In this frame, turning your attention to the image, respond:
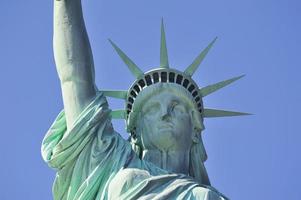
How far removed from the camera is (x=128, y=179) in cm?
1550

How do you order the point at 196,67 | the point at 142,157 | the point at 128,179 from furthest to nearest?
the point at 196,67 → the point at 142,157 → the point at 128,179

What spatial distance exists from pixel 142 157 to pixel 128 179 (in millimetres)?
1536

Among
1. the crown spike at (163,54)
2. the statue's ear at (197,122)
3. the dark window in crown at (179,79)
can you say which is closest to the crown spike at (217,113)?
the statue's ear at (197,122)

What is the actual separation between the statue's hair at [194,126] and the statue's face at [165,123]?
0.06 m

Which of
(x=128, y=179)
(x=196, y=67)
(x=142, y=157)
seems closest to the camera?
(x=128, y=179)

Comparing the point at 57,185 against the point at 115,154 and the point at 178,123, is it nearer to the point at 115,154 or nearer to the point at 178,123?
the point at 115,154

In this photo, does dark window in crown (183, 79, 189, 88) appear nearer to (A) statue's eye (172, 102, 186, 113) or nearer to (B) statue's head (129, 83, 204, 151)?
(B) statue's head (129, 83, 204, 151)

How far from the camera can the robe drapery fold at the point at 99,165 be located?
15.5m

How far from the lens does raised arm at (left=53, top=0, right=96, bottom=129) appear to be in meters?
16.2

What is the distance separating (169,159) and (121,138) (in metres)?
0.82

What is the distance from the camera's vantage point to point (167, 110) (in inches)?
675

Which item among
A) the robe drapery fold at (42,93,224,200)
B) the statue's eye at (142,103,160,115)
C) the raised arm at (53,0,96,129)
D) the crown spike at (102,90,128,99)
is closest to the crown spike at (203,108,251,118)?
the statue's eye at (142,103,160,115)

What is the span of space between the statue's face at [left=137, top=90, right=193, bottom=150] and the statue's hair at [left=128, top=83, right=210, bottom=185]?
58mm

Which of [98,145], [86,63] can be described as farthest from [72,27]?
[98,145]
